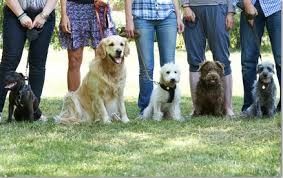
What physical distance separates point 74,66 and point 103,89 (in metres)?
0.62

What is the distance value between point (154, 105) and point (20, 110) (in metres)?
1.58

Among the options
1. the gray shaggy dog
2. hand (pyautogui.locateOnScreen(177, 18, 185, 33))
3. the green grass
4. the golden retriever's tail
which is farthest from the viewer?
hand (pyautogui.locateOnScreen(177, 18, 185, 33))

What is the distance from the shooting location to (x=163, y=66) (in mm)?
7730

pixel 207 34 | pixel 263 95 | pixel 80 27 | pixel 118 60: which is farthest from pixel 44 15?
pixel 263 95

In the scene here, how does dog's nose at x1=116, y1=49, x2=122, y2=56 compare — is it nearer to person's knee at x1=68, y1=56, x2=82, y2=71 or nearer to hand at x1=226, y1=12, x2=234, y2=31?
person's knee at x1=68, y1=56, x2=82, y2=71

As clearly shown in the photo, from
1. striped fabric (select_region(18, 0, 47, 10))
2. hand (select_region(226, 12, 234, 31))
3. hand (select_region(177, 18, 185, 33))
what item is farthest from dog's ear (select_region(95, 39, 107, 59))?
hand (select_region(226, 12, 234, 31))

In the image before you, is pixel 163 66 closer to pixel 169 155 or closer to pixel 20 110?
pixel 20 110

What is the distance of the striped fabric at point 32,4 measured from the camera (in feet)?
23.7

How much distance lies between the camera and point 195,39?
7.86 metres

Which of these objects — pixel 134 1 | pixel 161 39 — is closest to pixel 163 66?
pixel 161 39

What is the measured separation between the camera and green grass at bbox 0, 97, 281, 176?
4809 millimetres

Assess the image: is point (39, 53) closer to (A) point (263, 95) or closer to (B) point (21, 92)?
(B) point (21, 92)

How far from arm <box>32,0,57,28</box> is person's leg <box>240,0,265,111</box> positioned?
7.66 feet

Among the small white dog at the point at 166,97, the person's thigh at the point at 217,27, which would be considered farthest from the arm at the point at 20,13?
the person's thigh at the point at 217,27
